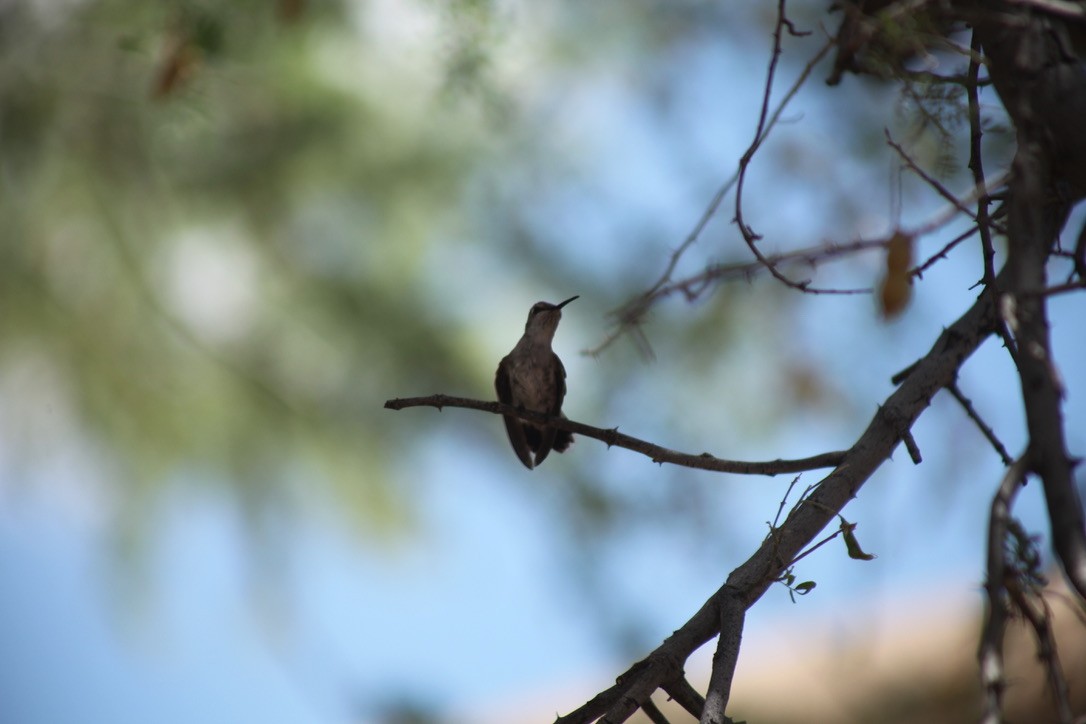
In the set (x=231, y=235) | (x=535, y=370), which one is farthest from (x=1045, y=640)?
(x=231, y=235)

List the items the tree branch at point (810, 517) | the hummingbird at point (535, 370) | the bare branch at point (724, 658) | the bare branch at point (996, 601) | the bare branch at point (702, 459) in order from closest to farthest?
1. the bare branch at point (996, 601)
2. the bare branch at point (724, 658)
3. the tree branch at point (810, 517)
4. the bare branch at point (702, 459)
5. the hummingbird at point (535, 370)

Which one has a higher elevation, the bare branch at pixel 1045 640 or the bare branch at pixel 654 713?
the bare branch at pixel 654 713

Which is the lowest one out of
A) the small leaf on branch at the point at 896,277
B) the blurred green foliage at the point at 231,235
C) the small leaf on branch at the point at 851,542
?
the small leaf on branch at the point at 851,542

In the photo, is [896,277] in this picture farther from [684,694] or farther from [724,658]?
[684,694]

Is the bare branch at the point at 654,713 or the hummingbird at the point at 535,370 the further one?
the hummingbird at the point at 535,370

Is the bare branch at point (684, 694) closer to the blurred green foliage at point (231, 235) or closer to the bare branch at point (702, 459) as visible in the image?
the bare branch at point (702, 459)

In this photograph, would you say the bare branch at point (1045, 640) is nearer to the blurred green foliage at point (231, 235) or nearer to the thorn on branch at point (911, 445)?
the thorn on branch at point (911, 445)

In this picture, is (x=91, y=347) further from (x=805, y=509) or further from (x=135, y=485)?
(x=805, y=509)

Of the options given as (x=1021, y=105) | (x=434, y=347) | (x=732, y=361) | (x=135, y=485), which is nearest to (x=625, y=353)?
(x=732, y=361)

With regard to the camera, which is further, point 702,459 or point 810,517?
point 702,459

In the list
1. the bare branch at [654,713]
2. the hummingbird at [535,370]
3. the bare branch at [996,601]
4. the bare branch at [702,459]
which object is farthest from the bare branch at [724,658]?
the hummingbird at [535,370]

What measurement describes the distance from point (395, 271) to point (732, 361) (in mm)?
1605

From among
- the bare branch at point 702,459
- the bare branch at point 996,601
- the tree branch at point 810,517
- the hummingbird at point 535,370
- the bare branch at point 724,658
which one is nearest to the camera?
the bare branch at point 996,601

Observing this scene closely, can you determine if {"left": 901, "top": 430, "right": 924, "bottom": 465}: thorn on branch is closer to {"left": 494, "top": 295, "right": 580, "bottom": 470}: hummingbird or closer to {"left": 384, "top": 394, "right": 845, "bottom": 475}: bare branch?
{"left": 384, "top": 394, "right": 845, "bottom": 475}: bare branch
